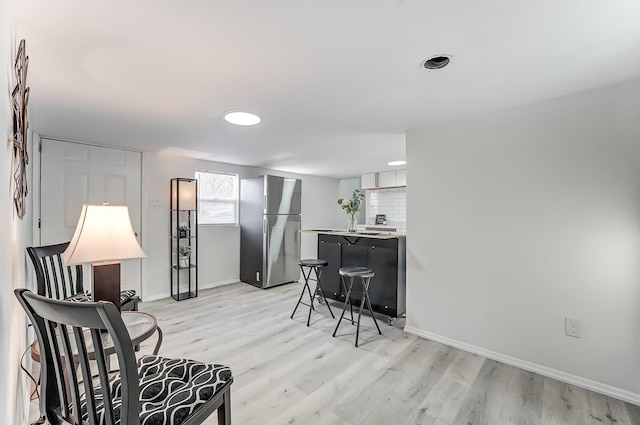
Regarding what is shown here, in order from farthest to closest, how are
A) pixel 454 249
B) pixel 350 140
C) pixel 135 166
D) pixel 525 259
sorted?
pixel 135 166 → pixel 350 140 → pixel 454 249 → pixel 525 259

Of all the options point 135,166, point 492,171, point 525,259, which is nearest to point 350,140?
point 492,171

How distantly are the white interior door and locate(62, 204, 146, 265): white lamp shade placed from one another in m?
2.55

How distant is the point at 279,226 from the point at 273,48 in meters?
3.50

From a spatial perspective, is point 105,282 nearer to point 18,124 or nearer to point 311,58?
point 18,124

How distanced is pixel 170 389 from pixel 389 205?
17.5 ft

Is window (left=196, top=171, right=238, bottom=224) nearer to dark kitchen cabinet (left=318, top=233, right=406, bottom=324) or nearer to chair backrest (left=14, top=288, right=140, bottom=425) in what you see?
dark kitchen cabinet (left=318, top=233, right=406, bottom=324)

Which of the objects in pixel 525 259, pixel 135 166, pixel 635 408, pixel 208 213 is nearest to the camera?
pixel 635 408

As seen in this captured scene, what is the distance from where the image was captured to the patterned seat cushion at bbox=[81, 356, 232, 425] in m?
1.06

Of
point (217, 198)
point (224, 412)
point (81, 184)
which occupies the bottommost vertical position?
point (224, 412)

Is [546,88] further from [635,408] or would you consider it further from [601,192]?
[635,408]

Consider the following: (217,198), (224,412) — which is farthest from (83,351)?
(217,198)

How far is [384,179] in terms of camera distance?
5750 mm

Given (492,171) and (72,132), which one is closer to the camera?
(492,171)

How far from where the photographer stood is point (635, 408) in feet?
5.92
